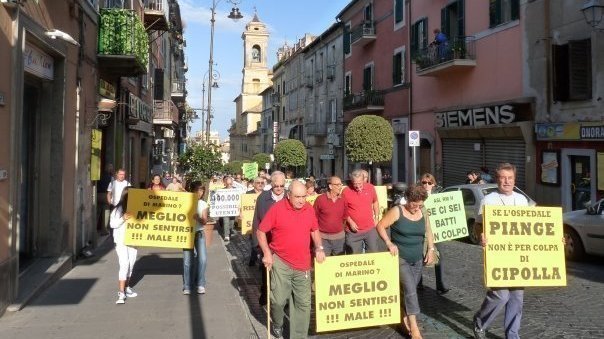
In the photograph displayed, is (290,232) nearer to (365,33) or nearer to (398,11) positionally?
(398,11)

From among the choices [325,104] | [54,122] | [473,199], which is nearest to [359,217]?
[54,122]

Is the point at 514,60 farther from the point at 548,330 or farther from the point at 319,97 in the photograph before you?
the point at 319,97

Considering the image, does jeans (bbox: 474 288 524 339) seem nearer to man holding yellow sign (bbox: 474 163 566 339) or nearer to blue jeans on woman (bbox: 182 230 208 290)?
man holding yellow sign (bbox: 474 163 566 339)

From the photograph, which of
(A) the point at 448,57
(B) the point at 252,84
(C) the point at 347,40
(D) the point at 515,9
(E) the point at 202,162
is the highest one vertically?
(B) the point at 252,84

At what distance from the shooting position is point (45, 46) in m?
8.51

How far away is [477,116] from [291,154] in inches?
936

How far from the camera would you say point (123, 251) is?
7.86 meters

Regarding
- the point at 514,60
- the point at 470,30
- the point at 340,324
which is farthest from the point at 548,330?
the point at 470,30

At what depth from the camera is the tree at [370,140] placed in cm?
2584

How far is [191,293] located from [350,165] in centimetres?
2803

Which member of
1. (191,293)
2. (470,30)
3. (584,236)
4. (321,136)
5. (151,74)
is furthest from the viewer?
(321,136)

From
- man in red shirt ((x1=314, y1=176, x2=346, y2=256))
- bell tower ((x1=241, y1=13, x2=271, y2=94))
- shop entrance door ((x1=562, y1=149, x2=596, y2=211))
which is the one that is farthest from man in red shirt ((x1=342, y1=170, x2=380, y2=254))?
bell tower ((x1=241, y1=13, x2=271, y2=94))

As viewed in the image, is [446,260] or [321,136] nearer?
[446,260]

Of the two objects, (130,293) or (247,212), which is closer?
(130,293)
